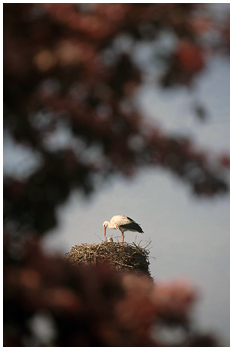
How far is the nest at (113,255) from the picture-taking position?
14.9 feet

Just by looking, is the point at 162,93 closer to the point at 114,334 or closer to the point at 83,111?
the point at 83,111

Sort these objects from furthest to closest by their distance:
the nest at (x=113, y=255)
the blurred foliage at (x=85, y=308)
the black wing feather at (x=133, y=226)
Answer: the black wing feather at (x=133, y=226)
the nest at (x=113, y=255)
the blurred foliage at (x=85, y=308)

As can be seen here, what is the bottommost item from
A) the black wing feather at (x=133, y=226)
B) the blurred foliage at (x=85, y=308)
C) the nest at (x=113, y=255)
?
the blurred foliage at (x=85, y=308)

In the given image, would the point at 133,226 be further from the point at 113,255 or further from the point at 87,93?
the point at 87,93

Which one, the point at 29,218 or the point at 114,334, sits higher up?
the point at 29,218

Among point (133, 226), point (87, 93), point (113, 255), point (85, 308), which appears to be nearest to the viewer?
point (85, 308)

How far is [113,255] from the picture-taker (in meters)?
4.56

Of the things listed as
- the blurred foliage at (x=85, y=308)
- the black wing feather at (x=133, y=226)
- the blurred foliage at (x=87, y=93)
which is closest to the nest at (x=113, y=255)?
the black wing feather at (x=133, y=226)

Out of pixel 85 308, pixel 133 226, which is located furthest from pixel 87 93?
pixel 133 226

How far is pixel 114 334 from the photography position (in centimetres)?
103

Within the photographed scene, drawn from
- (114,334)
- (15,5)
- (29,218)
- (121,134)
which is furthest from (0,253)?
(15,5)

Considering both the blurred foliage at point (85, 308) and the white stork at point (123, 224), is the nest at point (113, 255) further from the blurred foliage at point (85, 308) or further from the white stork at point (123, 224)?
the blurred foliage at point (85, 308)

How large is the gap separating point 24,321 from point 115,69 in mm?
862

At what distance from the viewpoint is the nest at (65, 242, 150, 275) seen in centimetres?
453
